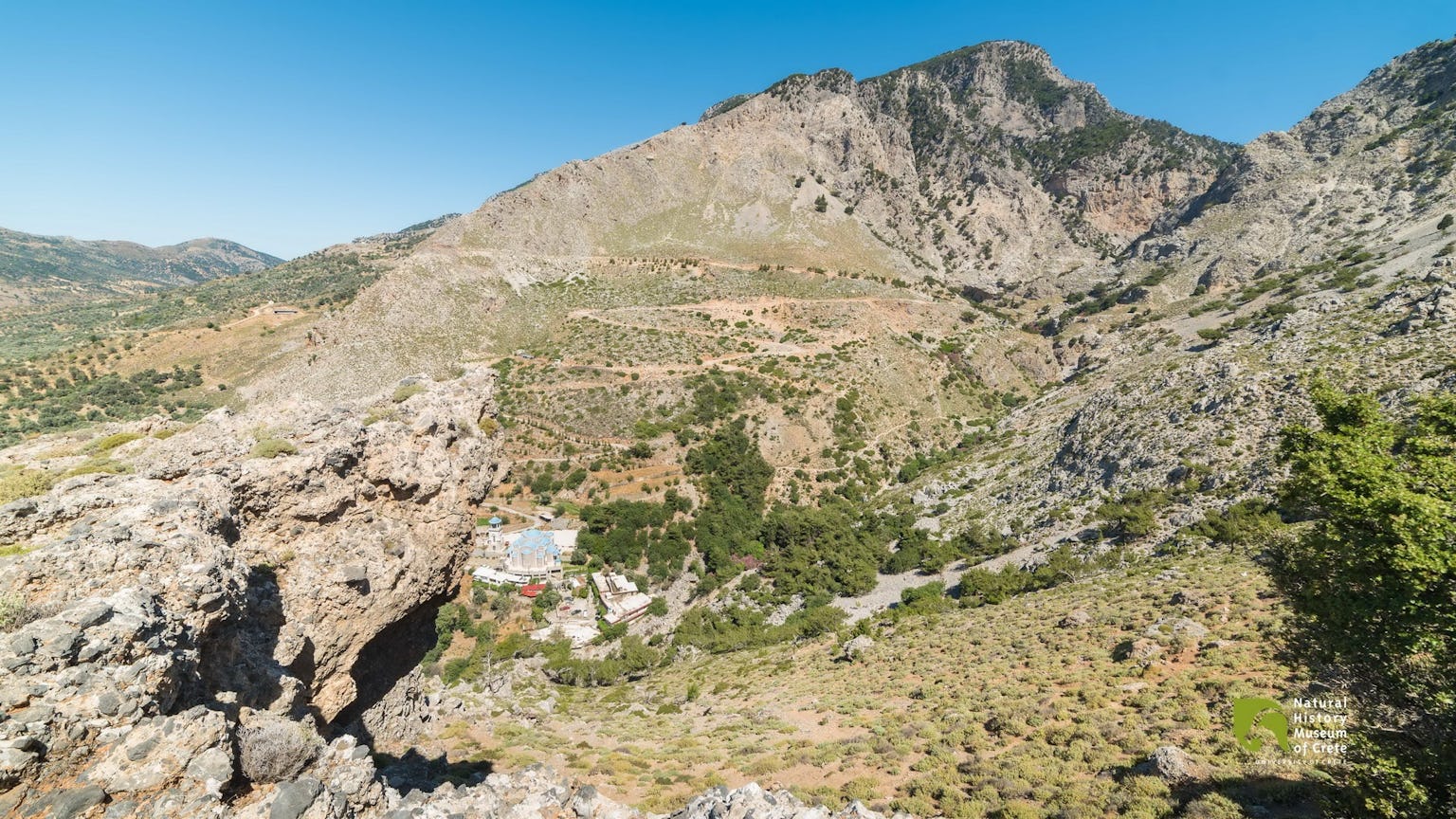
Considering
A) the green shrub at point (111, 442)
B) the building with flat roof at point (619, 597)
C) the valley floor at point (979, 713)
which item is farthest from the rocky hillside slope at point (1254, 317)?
the green shrub at point (111, 442)

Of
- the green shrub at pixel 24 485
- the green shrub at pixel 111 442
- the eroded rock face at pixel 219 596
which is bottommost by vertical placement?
the eroded rock face at pixel 219 596

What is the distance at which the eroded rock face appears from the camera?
211 inches

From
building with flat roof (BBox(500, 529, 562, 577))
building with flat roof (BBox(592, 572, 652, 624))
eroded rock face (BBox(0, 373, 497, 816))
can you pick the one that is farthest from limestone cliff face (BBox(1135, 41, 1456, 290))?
eroded rock face (BBox(0, 373, 497, 816))

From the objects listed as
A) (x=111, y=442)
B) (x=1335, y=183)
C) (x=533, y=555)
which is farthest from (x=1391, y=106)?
(x=111, y=442)

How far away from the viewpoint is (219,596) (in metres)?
7.64

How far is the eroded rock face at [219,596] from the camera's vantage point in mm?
5367

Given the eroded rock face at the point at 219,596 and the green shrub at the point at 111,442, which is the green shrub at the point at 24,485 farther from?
the green shrub at the point at 111,442

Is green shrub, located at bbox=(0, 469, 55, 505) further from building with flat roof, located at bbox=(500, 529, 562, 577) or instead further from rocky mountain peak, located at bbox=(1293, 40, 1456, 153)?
rocky mountain peak, located at bbox=(1293, 40, 1456, 153)

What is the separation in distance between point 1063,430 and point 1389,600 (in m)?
45.4

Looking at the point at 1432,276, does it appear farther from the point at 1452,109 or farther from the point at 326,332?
the point at 326,332

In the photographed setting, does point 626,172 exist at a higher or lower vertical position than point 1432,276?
higher

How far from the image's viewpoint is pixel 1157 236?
10875 cm

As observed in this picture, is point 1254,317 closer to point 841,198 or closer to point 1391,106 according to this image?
point 841,198

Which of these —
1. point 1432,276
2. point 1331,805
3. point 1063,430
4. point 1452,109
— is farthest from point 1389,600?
point 1452,109
